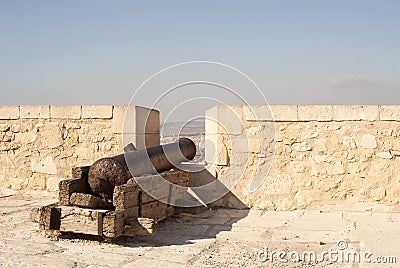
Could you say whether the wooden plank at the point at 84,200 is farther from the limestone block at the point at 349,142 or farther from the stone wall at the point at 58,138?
the limestone block at the point at 349,142

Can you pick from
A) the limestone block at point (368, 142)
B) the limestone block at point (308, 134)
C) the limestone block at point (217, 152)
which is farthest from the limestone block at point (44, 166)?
the limestone block at point (368, 142)

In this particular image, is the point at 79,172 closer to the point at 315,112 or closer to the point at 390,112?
the point at 315,112

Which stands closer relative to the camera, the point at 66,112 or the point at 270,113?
the point at 270,113

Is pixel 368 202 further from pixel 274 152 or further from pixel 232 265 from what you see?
pixel 232 265

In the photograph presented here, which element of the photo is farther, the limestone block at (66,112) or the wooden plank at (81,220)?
the limestone block at (66,112)

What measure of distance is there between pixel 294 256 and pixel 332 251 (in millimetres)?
457

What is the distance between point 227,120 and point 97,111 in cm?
214

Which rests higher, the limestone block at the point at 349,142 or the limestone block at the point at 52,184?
the limestone block at the point at 349,142

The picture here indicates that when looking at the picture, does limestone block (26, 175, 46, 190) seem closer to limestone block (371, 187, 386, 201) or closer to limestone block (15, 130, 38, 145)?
limestone block (15, 130, 38, 145)

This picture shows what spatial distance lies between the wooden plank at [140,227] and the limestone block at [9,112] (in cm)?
403

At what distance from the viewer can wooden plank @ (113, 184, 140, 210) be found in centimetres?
479

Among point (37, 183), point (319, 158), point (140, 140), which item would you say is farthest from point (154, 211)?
point (37, 183)

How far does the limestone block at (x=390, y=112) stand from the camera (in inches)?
245

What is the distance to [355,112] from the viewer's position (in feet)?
20.8
